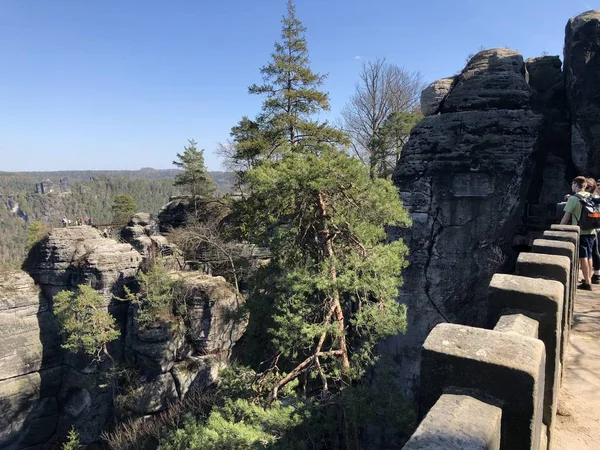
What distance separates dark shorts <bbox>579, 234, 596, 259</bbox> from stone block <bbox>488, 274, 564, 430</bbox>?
14.9ft

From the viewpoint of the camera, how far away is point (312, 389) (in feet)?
22.9

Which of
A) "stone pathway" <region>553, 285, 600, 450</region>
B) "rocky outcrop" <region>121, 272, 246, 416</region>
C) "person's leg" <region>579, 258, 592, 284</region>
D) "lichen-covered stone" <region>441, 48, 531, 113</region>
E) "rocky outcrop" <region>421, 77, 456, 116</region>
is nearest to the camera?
"stone pathway" <region>553, 285, 600, 450</region>

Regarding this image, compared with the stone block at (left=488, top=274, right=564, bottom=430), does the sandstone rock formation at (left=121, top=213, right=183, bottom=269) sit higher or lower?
lower

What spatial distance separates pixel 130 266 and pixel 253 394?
14175 millimetres

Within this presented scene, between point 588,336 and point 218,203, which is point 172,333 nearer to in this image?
point 218,203

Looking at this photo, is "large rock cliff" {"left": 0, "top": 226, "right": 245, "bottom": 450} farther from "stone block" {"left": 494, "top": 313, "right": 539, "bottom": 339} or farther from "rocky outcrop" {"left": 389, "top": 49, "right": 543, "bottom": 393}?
"stone block" {"left": 494, "top": 313, "right": 539, "bottom": 339}

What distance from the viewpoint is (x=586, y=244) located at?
6121 millimetres

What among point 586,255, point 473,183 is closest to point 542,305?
point 586,255

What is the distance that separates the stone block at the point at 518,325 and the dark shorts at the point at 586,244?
4864 mm

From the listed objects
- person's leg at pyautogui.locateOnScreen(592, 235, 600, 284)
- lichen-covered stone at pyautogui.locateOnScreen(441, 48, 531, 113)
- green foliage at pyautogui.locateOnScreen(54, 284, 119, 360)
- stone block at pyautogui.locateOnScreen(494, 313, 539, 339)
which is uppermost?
lichen-covered stone at pyautogui.locateOnScreen(441, 48, 531, 113)

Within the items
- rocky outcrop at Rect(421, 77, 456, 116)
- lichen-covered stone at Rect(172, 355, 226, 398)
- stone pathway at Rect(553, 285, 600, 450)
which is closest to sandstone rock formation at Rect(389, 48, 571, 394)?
rocky outcrop at Rect(421, 77, 456, 116)

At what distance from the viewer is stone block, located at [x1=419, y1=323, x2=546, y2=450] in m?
1.61

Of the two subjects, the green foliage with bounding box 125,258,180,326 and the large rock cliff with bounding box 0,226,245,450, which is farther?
the green foliage with bounding box 125,258,180,326

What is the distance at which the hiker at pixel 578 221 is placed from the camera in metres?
5.87
